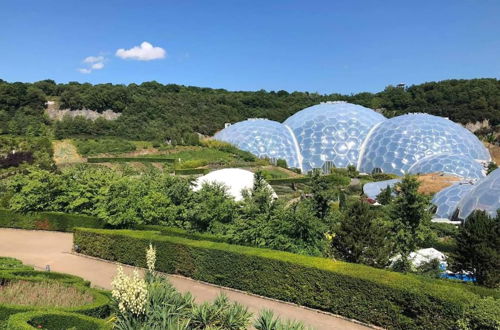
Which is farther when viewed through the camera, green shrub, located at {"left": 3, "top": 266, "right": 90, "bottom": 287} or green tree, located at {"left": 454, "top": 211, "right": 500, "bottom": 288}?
green tree, located at {"left": 454, "top": 211, "right": 500, "bottom": 288}

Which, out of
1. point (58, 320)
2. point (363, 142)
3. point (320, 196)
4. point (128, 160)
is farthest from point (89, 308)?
point (363, 142)

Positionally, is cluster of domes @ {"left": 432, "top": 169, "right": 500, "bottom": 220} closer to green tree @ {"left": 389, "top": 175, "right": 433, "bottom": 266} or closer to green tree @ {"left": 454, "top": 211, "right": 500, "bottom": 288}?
green tree @ {"left": 389, "top": 175, "right": 433, "bottom": 266}

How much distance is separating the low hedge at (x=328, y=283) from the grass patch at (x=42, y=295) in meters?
4.71

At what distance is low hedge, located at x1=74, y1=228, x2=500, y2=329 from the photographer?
924 cm

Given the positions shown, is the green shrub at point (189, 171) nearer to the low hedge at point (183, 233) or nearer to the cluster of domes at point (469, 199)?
the cluster of domes at point (469, 199)

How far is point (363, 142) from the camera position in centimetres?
5247

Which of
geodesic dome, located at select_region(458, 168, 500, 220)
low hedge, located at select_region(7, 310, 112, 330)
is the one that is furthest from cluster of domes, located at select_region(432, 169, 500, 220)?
low hedge, located at select_region(7, 310, 112, 330)

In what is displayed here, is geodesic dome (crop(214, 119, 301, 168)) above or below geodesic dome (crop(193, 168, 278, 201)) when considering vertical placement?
above

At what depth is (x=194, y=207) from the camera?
57.0 ft

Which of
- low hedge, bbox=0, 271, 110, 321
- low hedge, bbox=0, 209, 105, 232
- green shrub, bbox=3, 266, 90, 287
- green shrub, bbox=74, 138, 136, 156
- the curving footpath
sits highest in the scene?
green shrub, bbox=74, 138, 136, 156

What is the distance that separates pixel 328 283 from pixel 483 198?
695 inches

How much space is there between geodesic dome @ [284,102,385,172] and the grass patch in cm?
4370

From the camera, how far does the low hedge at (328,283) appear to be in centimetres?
924

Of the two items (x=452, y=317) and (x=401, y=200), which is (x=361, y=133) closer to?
(x=401, y=200)
